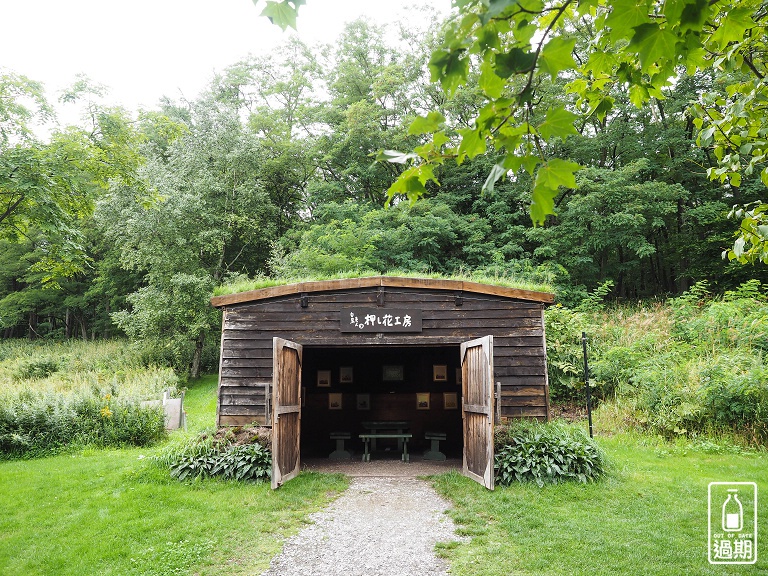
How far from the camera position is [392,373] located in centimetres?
1190

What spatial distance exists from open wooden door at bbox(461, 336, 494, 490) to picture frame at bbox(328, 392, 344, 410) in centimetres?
428

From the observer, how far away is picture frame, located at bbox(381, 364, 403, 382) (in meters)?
11.9

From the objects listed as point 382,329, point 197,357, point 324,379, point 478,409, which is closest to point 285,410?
point 382,329

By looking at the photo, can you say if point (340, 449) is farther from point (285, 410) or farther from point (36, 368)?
point (36, 368)

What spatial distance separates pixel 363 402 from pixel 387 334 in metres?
3.63

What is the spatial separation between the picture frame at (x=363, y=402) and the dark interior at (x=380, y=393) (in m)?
0.02

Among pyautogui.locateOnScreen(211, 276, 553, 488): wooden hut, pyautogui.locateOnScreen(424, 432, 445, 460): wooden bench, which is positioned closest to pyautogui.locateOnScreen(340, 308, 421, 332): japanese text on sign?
pyautogui.locateOnScreen(211, 276, 553, 488): wooden hut

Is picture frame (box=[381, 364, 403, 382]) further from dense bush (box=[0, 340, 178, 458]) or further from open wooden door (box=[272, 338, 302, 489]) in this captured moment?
dense bush (box=[0, 340, 178, 458])

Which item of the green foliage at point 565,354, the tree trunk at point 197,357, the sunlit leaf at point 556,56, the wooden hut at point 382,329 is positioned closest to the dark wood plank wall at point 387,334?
the wooden hut at point 382,329

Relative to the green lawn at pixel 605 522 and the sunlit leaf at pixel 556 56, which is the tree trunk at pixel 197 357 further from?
the sunlit leaf at pixel 556 56

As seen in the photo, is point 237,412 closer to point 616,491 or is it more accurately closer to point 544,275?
point 616,491

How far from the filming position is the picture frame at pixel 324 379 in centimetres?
1186

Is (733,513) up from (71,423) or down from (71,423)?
down

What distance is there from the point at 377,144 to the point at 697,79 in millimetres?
12136
